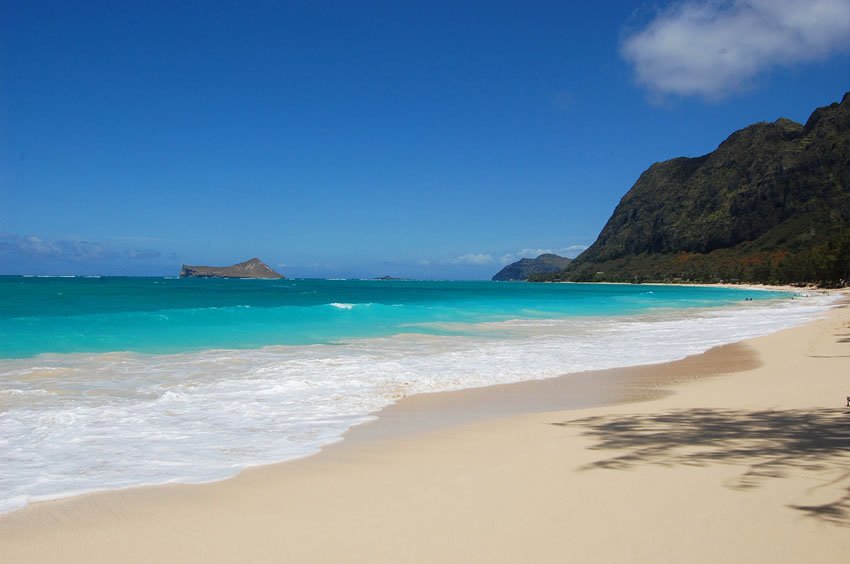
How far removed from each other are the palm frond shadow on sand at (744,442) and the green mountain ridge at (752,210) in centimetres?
9951

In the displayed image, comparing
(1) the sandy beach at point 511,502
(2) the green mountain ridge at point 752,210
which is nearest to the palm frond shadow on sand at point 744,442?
(1) the sandy beach at point 511,502

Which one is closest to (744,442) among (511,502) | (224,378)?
(511,502)

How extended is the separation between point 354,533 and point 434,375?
7.92m

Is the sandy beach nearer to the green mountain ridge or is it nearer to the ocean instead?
the ocean

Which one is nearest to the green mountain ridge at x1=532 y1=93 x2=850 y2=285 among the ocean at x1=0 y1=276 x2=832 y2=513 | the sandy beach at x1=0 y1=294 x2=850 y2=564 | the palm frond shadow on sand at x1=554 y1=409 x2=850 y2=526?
the ocean at x1=0 y1=276 x2=832 y2=513

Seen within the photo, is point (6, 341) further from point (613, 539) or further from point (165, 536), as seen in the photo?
point (613, 539)

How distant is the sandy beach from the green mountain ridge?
332ft

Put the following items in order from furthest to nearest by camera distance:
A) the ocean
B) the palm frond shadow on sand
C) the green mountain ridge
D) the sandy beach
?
the green mountain ridge → the ocean → the palm frond shadow on sand → the sandy beach

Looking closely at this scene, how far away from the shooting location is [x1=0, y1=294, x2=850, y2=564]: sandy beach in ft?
11.4

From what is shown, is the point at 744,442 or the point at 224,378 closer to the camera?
the point at 744,442

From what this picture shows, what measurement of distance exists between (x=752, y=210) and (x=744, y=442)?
172 metres

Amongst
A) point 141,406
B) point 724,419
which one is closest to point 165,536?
point 141,406

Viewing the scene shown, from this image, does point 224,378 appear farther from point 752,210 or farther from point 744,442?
point 752,210

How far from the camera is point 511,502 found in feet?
13.9
